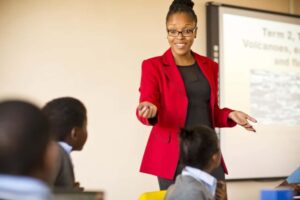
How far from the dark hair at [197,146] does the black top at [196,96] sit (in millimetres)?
148

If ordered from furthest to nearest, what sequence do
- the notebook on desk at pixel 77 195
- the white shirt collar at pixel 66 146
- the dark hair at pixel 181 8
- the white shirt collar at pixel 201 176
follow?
the dark hair at pixel 181 8, the white shirt collar at pixel 201 176, the white shirt collar at pixel 66 146, the notebook on desk at pixel 77 195

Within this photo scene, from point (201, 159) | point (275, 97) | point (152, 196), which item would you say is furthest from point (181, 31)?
point (275, 97)

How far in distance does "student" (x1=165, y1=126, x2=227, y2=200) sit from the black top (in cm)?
14

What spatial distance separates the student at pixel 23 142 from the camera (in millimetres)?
736

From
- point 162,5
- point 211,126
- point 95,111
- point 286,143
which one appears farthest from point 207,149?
point 286,143

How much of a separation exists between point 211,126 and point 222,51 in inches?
76.8

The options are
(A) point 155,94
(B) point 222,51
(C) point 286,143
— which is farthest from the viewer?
(C) point 286,143

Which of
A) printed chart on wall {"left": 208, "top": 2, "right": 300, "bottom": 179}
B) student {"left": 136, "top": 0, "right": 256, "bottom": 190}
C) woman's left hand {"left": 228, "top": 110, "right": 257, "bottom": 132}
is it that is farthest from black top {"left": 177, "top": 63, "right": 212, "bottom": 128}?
printed chart on wall {"left": 208, "top": 2, "right": 300, "bottom": 179}

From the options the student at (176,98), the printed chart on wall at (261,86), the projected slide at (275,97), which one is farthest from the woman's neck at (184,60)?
the projected slide at (275,97)

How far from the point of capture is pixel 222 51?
398 cm

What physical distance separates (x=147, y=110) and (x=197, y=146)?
0.26m

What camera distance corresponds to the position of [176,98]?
2045mm

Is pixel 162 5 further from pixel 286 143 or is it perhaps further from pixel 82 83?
pixel 286 143

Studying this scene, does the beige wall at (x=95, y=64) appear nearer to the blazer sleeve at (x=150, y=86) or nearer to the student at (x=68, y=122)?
the blazer sleeve at (x=150, y=86)
